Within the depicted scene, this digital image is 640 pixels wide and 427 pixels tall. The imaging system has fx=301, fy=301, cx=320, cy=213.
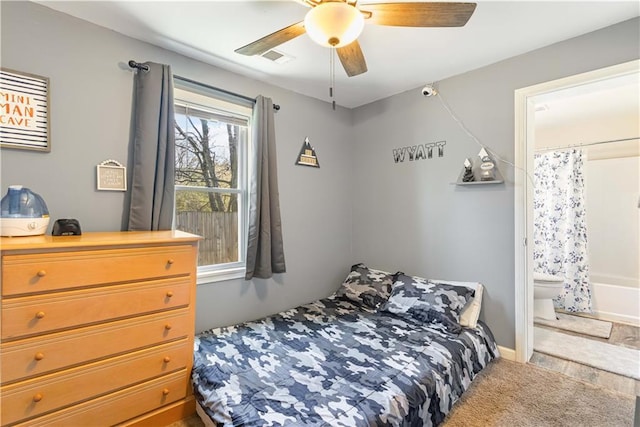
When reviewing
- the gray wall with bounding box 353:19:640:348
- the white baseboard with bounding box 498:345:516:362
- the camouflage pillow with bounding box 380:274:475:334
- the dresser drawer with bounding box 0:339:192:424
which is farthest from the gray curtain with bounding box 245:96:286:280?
the white baseboard with bounding box 498:345:516:362

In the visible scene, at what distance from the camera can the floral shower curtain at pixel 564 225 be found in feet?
11.6

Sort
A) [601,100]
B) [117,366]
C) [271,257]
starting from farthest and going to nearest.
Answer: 1. [601,100]
2. [271,257]
3. [117,366]

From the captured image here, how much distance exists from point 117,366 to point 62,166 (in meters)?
1.21

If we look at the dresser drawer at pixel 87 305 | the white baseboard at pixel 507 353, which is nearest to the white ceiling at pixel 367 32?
the dresser drawer at pixel 87 305

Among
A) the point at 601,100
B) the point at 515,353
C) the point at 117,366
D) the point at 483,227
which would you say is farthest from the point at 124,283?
the point at 601,100

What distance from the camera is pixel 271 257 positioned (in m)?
2.66

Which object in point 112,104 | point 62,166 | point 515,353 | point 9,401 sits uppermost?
point 112,104

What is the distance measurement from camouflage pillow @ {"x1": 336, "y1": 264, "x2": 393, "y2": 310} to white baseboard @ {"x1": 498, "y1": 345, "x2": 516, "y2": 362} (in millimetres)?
971

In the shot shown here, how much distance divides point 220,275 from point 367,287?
1362 millimetres

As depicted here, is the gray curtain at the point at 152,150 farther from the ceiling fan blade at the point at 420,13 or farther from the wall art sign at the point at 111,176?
the ceiling fan blade at the point at 420,13

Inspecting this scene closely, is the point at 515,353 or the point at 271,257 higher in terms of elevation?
the point at 271,257

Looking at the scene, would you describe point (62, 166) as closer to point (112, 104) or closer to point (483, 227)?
point (112, 104)

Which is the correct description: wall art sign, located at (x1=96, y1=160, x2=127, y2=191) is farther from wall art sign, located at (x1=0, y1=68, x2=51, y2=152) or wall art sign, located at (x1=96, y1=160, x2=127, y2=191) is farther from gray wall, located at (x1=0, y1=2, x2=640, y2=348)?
wall art sign, located at (x1=0, y1=68, x2=51, y2=152)

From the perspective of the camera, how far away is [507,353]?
2.39m
